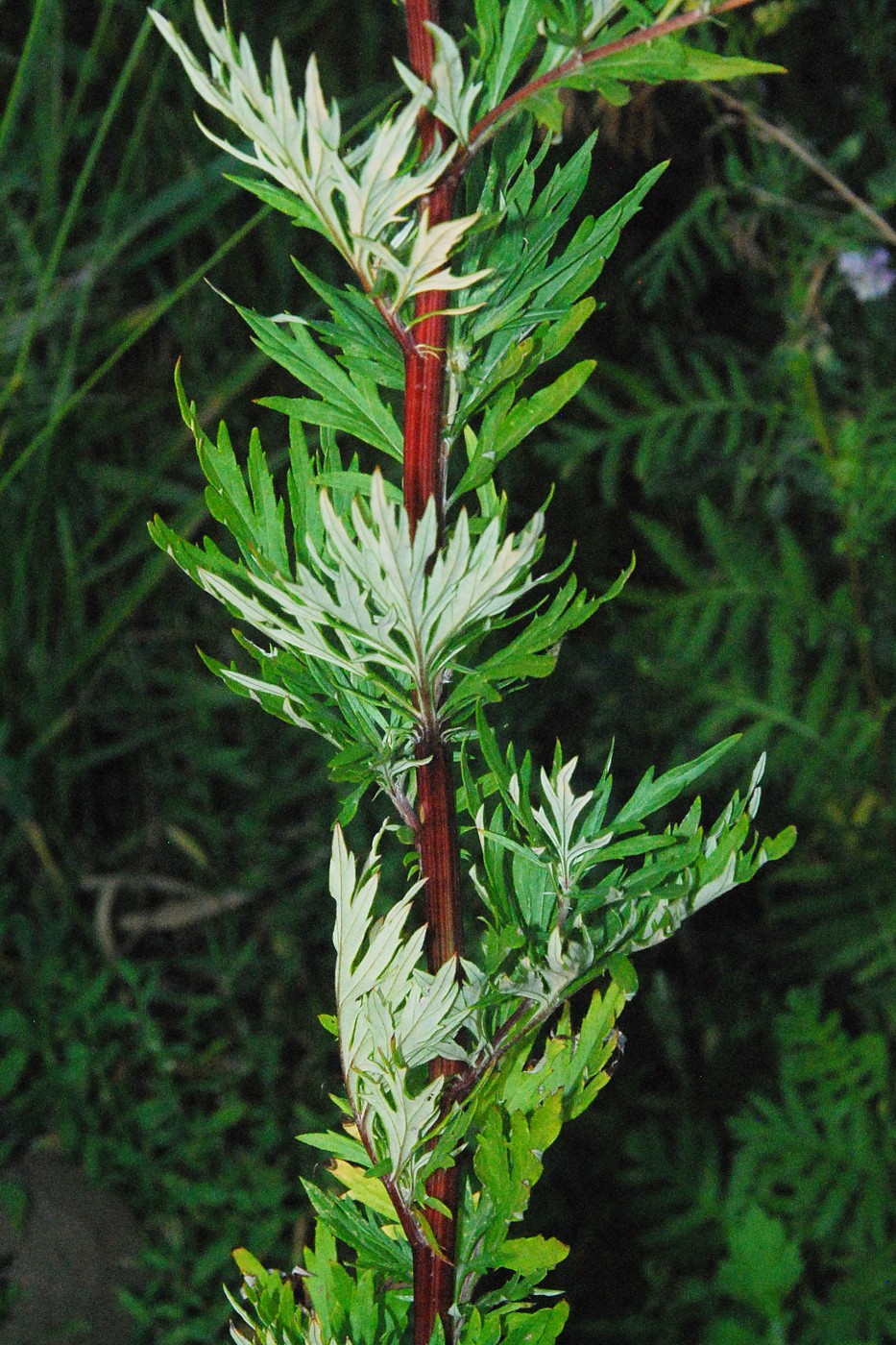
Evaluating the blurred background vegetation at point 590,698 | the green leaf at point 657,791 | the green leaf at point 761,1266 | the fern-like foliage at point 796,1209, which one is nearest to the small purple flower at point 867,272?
the blurred background vegetation at point 590,698

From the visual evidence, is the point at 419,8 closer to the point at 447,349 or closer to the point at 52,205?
the point at 447,349

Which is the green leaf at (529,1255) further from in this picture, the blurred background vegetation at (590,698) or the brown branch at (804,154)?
the brown branch at (804,154)

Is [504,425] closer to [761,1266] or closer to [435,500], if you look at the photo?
[435,500]

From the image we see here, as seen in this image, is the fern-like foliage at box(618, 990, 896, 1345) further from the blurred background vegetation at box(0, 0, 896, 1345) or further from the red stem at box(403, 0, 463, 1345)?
the red stem at box(403, 0, 463, 1345)

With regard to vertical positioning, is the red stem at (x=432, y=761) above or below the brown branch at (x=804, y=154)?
below

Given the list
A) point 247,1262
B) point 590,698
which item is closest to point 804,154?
point 590,698
